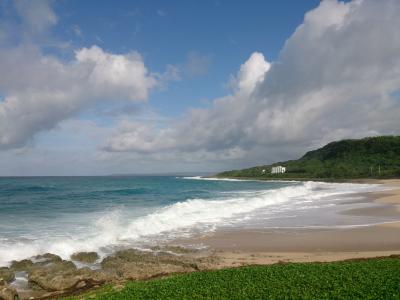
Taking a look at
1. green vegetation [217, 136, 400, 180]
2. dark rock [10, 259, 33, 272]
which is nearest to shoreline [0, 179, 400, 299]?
dark rock [10, 259, 33, 272]

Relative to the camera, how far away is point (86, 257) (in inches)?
667

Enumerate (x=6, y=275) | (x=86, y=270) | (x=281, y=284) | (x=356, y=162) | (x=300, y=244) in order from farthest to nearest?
1. (x=356, y=162)
2. (x=300, y=244)
3. (x=6, y=275)
4. (x=86, y=270)
5. (x=281, y=284)

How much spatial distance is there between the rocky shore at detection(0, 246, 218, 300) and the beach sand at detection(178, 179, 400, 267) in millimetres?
1702

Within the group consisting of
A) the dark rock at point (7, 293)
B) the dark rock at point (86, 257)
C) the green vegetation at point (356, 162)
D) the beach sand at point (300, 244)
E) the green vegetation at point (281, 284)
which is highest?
the green vegetation at point (356, 162)

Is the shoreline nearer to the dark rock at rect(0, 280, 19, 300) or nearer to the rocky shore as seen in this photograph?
the rocky shore

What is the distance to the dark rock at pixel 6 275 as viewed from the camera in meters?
13.7

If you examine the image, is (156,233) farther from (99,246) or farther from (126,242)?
(99,246)

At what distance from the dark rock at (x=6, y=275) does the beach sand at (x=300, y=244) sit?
26.3 feet

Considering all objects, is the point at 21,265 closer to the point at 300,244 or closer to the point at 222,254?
the point at 222,254

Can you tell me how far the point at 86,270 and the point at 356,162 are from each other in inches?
5544

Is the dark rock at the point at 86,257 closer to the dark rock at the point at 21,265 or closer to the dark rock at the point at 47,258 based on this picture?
the dark rock at the point at 47,258

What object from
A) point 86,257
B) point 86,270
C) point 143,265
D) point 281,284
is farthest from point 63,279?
point 281,284

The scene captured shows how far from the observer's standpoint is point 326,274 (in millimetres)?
11000

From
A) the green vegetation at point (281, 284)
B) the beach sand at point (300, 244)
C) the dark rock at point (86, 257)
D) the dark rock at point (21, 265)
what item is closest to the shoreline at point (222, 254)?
the beach sand at point (300, 244)
